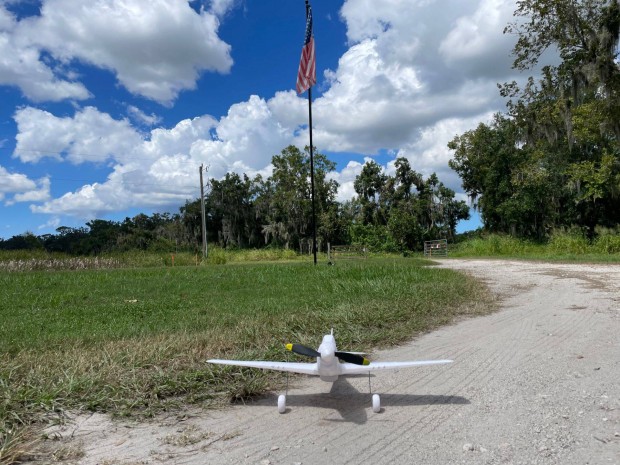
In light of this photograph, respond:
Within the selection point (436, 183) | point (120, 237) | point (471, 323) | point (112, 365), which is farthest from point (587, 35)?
point (120, 237)

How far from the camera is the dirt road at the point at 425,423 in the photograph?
282cm

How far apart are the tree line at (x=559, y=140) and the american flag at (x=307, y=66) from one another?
11372mm

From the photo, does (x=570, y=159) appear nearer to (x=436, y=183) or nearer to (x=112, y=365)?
(x=436, y=183)

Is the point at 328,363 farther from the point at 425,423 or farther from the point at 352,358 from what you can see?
the point at 425,423

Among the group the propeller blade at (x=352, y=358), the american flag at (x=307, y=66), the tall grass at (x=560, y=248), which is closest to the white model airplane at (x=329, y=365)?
the propeller blade at (x=352, y=358)

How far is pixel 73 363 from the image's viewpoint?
437 centimetres

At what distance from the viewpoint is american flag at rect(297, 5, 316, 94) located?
16.7 meters

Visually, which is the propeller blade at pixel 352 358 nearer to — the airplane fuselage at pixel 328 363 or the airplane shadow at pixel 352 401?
the airplane fuselage at pixel 328 363

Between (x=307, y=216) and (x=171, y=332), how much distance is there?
46.4 metres

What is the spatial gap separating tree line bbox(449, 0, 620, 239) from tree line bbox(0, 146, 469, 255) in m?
6.18

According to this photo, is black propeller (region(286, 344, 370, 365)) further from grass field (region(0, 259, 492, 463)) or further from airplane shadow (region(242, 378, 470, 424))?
grass field (region(0, 259, 492, 463))

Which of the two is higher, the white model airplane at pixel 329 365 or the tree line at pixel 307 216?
the tree line at pixel 307 216

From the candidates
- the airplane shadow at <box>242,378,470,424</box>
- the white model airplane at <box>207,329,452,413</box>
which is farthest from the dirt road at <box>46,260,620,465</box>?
the white model airplane at <box>207,329,452,413</box>

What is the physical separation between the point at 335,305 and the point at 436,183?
149 ft
